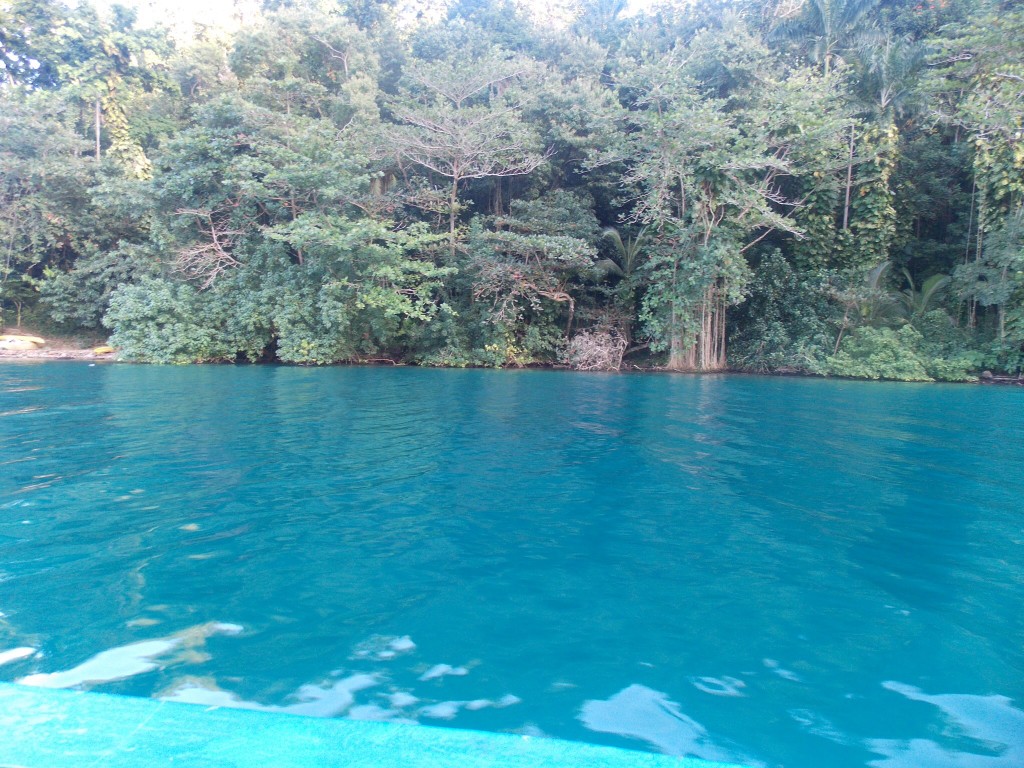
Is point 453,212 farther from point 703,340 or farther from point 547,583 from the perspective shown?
point 547,583

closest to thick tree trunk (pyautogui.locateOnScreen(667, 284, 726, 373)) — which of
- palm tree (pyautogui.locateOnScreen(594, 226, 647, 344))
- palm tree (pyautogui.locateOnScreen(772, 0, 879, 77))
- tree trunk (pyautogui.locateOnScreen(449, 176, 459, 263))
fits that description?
palm tree (pyautogui.locateOnScreen(594, 226, 647, 344))

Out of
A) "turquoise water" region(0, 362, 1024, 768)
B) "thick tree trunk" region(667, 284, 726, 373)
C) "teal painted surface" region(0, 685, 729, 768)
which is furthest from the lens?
"thick tree trunk" region(667, 284, 726, 373)

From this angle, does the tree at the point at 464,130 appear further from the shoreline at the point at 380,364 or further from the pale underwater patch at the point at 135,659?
the pale underwater patch at the point at 135,659

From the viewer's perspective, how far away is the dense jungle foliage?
17734mm

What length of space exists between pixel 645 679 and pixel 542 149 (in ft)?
64.5

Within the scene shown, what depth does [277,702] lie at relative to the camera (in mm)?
2174

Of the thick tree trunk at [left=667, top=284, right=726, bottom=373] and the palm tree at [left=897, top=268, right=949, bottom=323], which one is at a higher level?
the palm tree at [left=897, top=268, right=949, bottom=323]

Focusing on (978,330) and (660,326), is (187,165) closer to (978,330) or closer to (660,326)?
(660,326)

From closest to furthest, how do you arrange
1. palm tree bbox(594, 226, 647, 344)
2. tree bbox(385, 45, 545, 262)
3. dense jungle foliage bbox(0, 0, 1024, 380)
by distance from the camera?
dense jungle foliage bbox(0, 0, 1024, 380) → tree bbox(385, 45, 545, 262) → palm tree bbox(594, 226, 647, 344)

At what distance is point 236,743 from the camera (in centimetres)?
155

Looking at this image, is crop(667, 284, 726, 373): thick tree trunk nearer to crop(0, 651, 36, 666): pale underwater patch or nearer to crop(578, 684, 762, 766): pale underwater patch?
crop(578, 684, 762, 766): pale underwater patch

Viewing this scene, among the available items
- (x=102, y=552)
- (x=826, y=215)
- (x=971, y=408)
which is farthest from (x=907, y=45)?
(x=102, y=552)

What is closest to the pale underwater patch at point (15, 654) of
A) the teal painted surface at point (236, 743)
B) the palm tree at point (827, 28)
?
the teal painted surface at point (236, 743)

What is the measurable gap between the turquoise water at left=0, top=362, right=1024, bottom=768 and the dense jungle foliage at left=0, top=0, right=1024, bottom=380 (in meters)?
12.3
